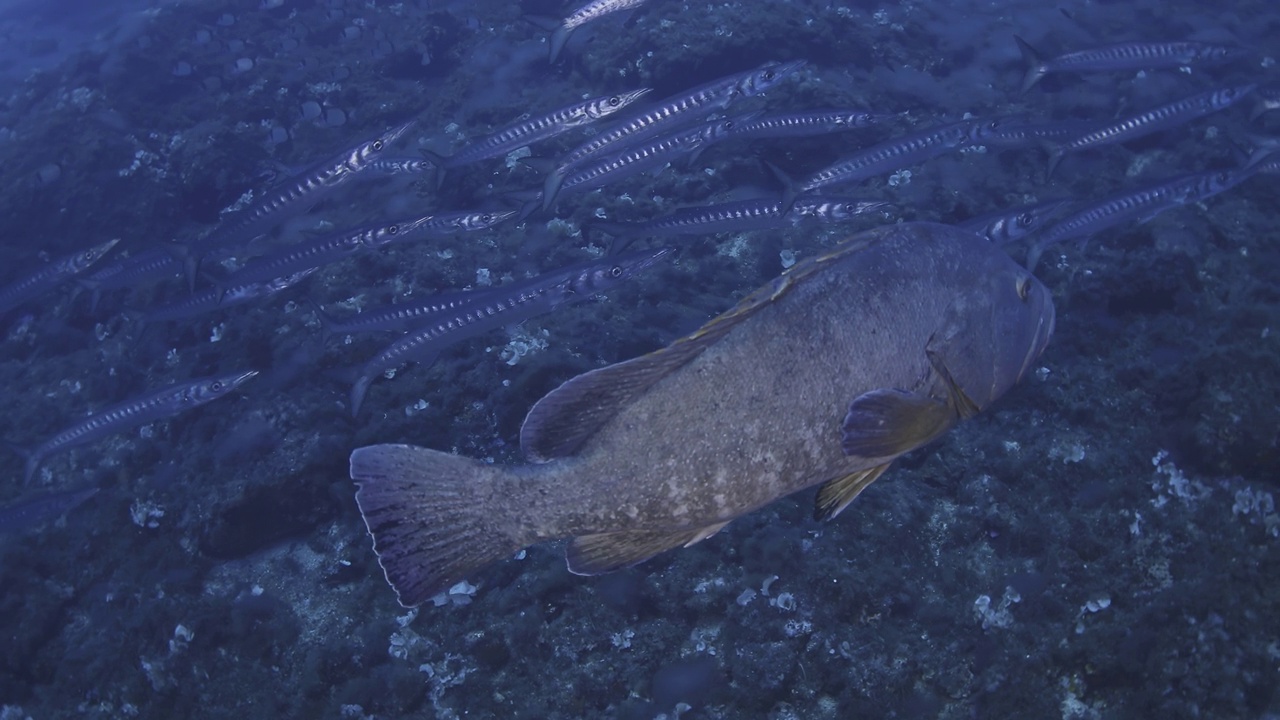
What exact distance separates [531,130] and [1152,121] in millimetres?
8649

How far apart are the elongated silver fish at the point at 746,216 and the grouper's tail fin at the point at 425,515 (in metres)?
5.48

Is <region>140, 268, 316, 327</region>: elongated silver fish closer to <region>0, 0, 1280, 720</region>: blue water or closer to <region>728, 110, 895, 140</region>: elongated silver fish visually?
<region>0, 0, 1280, 720</region>: blue water

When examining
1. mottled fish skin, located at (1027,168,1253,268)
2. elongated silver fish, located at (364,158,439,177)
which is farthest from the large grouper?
elongated silver fish, located at (364,158,439,177)

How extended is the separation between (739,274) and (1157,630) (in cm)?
498

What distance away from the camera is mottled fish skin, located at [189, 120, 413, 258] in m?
8.98

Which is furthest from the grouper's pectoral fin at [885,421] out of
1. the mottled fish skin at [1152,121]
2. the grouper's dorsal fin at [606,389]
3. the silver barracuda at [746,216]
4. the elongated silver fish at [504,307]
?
the mottled fish skin at [1152,121]

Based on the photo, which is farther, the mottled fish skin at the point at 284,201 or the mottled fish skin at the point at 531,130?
the mottled fish skin at the point at 531,130

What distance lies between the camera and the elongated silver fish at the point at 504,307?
6.51m

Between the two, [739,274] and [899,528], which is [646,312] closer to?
[739,274]

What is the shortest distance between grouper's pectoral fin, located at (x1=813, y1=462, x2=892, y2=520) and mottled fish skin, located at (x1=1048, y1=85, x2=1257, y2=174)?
27.6 feet

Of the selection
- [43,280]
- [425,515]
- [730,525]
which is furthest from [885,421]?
[43,280]

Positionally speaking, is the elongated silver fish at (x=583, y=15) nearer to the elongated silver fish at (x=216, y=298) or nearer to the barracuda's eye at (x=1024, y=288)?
the elongated silver fish at (x=216, y=298)

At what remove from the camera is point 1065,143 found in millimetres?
8883

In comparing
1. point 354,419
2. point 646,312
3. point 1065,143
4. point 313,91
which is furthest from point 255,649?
point 313,91
